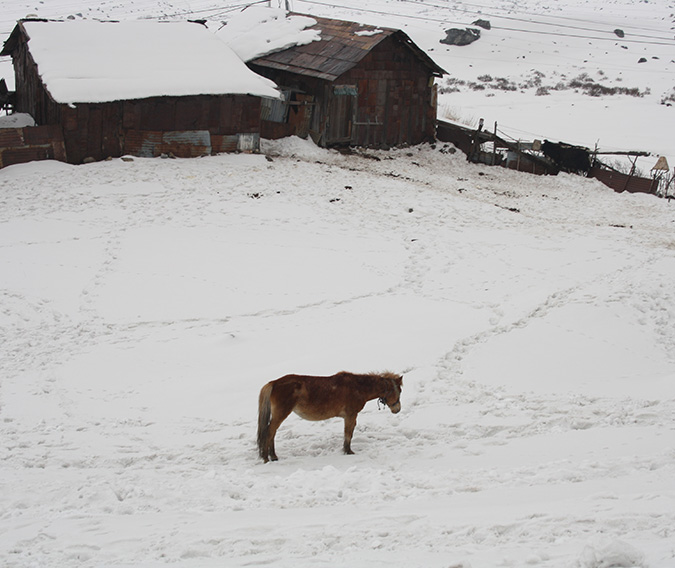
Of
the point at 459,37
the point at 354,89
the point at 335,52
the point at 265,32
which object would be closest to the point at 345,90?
the point at 354,89

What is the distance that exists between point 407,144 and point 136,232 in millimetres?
14086

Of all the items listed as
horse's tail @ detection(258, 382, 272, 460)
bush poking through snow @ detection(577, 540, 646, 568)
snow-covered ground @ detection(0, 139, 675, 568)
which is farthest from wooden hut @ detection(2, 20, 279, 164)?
bush poking through snow @ detection(577, 540, 646, 568)

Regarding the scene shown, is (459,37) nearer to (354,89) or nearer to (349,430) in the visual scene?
(354,89)

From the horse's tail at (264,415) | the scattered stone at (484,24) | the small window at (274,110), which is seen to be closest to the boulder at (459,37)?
the scattered stone at (484,24)

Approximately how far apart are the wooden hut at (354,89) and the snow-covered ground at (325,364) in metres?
4.30

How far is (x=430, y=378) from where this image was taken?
33.5 ft

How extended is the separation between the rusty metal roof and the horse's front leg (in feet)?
60.4

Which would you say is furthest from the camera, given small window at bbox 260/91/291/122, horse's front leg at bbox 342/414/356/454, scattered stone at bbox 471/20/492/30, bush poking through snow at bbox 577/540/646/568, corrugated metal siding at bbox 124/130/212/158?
scattered stone at bbox 471/20/492/30

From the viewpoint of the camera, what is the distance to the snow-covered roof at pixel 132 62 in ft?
67.1

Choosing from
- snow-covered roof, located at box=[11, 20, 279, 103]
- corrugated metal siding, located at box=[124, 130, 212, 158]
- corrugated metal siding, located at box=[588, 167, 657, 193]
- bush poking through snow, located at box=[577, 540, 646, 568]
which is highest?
snow-covered roof, located at box=[11, 20, 279, 103]

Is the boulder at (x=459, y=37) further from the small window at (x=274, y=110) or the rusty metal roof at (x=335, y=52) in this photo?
the small window at (x=274, y=110)

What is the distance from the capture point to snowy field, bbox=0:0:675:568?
573 cm

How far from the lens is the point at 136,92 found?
806 inches

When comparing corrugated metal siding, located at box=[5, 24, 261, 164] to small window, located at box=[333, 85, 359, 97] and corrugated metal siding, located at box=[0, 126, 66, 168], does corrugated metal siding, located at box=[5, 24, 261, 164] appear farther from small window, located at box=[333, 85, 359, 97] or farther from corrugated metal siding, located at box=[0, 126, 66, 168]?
small window, located at box=[333, 85, 359, 97]
